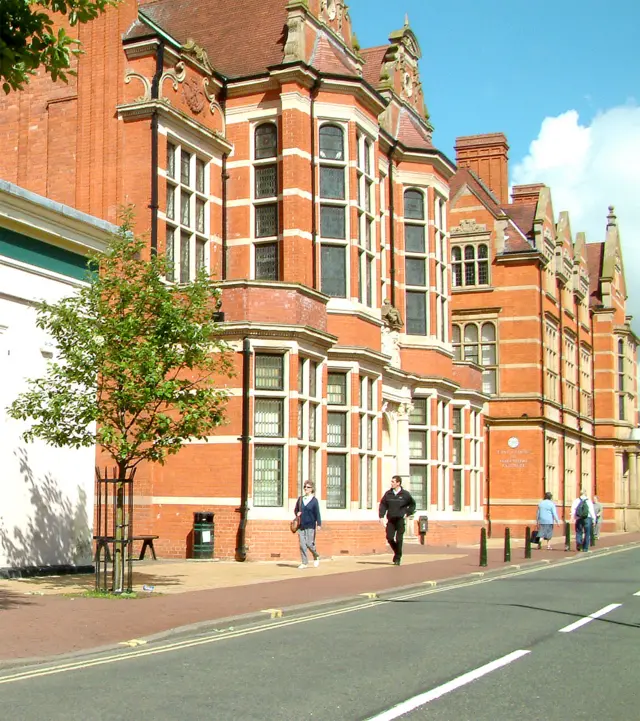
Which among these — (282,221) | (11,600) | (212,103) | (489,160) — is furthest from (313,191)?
(489,160)

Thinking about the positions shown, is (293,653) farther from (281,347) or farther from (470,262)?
(470,262)

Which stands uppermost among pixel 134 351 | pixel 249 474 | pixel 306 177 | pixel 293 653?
pixel 306 177

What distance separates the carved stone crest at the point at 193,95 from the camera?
25.7 meters

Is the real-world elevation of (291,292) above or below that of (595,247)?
below

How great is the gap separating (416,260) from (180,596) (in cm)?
1909

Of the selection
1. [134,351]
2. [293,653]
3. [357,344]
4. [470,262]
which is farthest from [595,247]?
[293,653]

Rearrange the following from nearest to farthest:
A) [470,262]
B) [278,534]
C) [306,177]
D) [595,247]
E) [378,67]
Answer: [278,534]
[306,177]
[378,67]
[470,262]
[595,247]

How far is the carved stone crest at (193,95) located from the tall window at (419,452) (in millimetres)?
11195

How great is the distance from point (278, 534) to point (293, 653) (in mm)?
12905

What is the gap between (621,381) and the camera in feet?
202

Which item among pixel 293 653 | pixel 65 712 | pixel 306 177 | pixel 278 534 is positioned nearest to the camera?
pixel 65 712

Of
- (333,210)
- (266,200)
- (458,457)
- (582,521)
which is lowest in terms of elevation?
(582,521)

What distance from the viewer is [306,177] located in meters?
26.3

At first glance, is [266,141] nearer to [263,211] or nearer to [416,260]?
[263,211]
